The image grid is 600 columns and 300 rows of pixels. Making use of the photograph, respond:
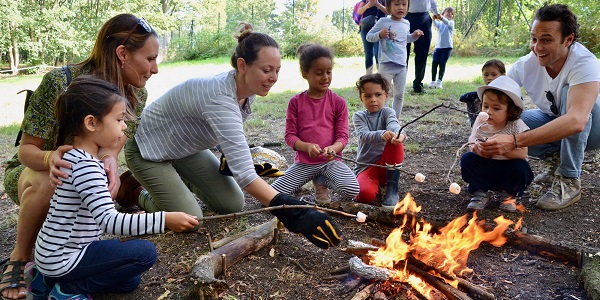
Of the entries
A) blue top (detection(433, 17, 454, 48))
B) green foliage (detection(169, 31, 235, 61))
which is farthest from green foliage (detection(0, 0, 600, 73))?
blue top (detection(433, 17, 454, 48))

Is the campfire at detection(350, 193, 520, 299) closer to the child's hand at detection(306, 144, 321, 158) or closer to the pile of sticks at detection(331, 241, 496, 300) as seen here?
the pile of sticks at detection(331, 241, 496, 300)

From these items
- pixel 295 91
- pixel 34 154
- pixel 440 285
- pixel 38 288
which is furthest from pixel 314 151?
pixel 295 91

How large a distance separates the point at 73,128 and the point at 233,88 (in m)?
1.00

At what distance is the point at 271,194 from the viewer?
2.51 m

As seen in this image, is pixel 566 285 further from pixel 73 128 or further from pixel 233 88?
pixel 73 128

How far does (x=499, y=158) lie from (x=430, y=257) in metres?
1.27

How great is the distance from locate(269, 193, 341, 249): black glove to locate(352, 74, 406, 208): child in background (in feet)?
4.51

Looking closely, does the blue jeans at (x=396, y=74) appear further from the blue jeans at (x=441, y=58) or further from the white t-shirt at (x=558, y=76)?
the blue jeans at (x=441, y=58)

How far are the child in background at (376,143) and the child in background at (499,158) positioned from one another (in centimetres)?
55

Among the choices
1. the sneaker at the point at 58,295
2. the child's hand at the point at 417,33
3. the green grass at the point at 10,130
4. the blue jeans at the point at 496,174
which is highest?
the child's hand at the point at 417,33

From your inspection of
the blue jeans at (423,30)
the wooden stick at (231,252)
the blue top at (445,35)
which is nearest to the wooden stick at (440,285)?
the wooden stick at (231,252)

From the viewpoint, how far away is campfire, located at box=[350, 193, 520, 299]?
231 cm

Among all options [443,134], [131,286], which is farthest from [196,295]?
[443,134]

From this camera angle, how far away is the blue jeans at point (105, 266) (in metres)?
2.25
